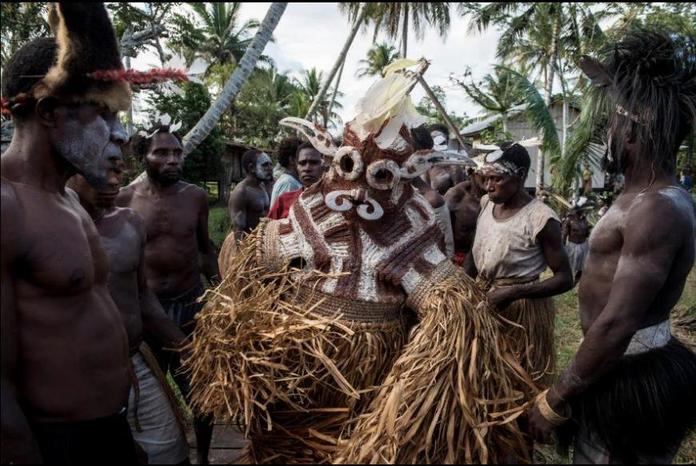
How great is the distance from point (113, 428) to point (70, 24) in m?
1.31

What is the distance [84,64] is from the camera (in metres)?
1.66

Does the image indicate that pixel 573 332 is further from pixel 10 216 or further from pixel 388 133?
pixel 10 216

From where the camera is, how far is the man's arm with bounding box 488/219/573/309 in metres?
3.13

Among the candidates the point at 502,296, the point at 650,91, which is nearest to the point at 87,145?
the point at 650,91

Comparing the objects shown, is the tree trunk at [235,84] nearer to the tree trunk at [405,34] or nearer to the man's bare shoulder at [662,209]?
the man's bare shoulder at [662,209]

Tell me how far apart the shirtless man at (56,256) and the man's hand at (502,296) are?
212 centimetres

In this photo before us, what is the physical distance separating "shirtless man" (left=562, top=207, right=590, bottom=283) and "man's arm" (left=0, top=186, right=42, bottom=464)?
19.8 feet

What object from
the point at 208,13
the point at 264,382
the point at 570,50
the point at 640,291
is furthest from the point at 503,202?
the point at 208,13

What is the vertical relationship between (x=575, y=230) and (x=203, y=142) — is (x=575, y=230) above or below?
above

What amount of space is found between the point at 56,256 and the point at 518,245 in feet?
8.23

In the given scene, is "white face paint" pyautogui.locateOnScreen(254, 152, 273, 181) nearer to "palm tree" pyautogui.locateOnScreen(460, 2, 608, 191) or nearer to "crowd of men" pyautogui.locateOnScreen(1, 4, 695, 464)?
"crowd of men" pyautogui.locateOnScreen(1, 4, 695, 464)

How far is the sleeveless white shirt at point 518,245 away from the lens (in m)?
3.21

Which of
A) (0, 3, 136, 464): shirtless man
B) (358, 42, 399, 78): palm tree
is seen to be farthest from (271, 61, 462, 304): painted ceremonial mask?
(358, 42, 399, 78): palm tree

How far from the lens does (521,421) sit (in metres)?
2.00
